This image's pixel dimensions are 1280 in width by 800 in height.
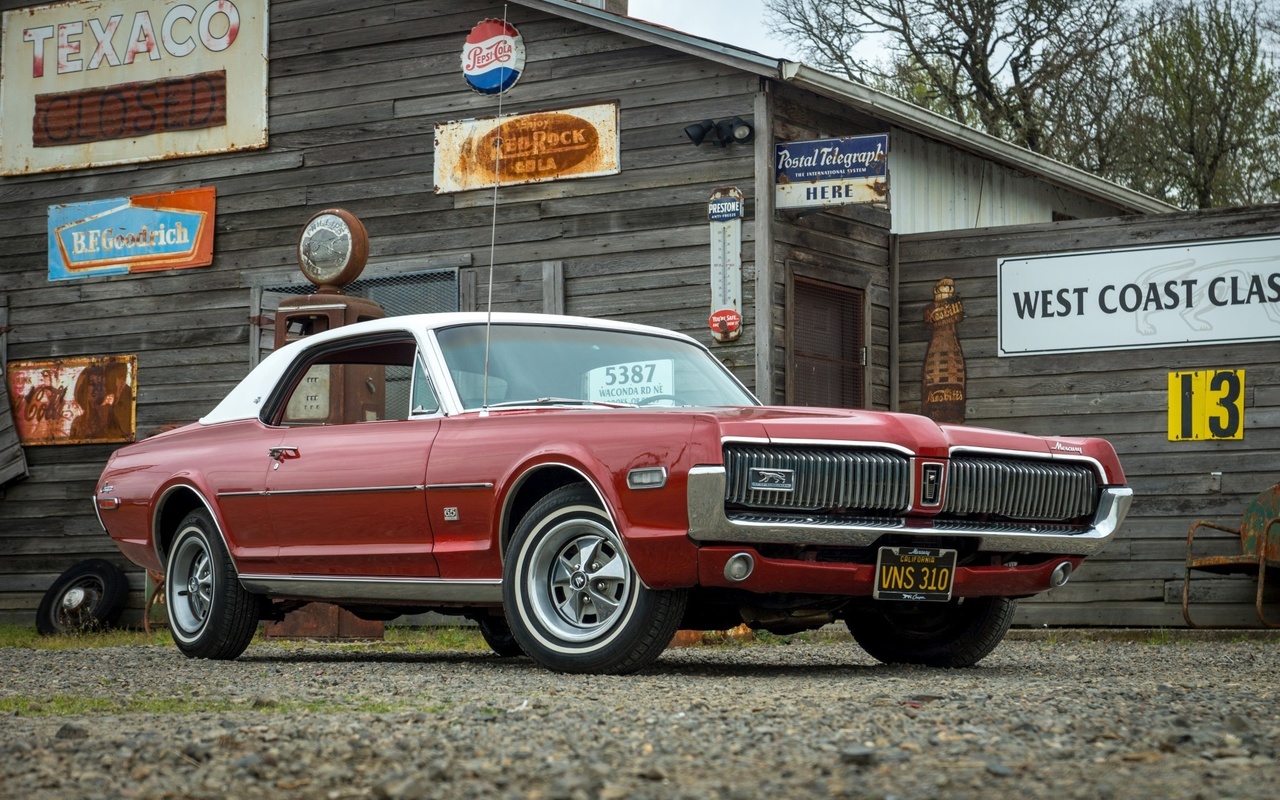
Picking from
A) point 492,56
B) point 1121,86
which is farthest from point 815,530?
point 1121,86

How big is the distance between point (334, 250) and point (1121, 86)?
20126mm

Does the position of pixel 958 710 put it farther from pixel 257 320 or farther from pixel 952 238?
pixel 257 320

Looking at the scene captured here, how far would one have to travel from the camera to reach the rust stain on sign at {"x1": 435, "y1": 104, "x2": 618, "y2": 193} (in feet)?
42.1

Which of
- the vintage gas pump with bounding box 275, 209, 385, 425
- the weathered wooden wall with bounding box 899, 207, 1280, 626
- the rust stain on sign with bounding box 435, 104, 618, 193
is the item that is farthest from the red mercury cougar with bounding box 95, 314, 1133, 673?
the rust stain on sign with bounding box 435, 104, 618, 193

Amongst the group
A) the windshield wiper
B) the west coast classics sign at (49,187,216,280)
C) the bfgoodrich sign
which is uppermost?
the west coast classics sign at (49,187,216,280)

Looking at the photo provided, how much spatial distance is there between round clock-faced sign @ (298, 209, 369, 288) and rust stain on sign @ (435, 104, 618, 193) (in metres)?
1.74

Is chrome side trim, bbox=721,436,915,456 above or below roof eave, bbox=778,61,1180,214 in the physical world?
below

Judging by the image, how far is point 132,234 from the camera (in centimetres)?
1506

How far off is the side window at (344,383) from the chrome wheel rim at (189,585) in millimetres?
815

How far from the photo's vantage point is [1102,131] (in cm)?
2828

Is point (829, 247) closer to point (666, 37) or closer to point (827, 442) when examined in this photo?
point (666, 37)

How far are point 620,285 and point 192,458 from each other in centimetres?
487

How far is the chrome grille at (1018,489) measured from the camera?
664 cm

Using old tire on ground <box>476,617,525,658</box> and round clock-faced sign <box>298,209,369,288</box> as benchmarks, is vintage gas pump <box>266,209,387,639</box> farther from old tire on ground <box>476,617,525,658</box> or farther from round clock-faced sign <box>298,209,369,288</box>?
old tire on ground <box>476,617,525,658</box>
